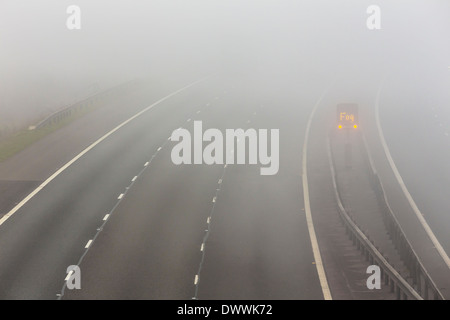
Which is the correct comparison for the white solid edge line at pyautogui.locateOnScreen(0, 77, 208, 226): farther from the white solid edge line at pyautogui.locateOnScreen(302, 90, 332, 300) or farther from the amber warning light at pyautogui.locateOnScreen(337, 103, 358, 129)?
the amber warning light at pyautogui.locateOnScreen(337, 103, 358, 129)

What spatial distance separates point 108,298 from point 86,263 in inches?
138

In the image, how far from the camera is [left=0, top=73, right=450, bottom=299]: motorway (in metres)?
25.0

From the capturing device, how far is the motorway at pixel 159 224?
25.0 meters

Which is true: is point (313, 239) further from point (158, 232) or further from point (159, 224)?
point (159, 224)

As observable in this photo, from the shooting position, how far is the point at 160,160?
42875 mm

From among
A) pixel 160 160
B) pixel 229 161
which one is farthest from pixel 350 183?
pixel 160 160

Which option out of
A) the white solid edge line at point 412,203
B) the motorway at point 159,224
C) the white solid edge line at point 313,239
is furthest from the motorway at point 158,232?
the white solid edge line at point 412,203

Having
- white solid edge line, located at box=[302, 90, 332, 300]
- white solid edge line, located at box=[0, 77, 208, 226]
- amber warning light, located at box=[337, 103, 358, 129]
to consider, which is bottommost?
white solid edge line, located at box=[302, 90, 332, 300]

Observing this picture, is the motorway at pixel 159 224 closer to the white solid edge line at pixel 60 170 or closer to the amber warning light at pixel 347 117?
the white solid edge line at pixel 60 170

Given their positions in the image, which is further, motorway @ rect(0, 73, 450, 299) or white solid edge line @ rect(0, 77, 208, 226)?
white solid edge line @ rect(0, 77, 208, 226)

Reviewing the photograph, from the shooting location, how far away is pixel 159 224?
3153 cm

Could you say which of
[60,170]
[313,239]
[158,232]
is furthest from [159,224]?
[60,170]

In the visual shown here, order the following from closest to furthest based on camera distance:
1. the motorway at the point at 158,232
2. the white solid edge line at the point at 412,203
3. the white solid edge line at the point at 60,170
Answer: the motorway at the point at 158,232 < the white solid edge line at the point at 412,203 < the white solid edge line at the point at 60,170

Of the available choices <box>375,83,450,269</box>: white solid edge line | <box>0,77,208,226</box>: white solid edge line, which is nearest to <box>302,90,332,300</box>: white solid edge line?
<box>375,83,450,269</box>: white solid edge line
